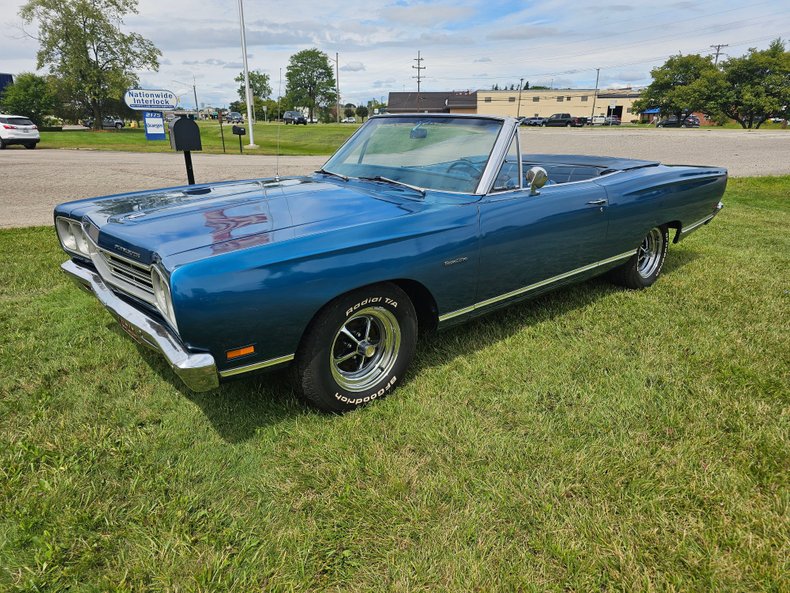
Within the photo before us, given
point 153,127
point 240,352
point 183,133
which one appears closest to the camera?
point 240,352

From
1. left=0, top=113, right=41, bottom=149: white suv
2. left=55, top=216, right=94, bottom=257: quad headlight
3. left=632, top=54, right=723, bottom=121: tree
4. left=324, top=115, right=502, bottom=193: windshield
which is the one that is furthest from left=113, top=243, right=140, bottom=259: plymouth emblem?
left=632, top=54, right=723, bottom=121: tree

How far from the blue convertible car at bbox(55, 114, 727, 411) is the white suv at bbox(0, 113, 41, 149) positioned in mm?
22983

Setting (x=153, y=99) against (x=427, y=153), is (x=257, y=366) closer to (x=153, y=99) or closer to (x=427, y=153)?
(x=427, y=153)

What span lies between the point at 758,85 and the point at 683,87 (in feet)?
24.2

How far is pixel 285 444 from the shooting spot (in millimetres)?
2373

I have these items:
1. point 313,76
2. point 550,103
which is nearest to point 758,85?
point 550,103

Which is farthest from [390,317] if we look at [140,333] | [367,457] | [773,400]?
[773,400]

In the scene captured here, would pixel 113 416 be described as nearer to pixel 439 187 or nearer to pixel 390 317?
pixel 390 317

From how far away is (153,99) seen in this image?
6.82m

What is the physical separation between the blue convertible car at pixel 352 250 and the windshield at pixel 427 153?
1 cm

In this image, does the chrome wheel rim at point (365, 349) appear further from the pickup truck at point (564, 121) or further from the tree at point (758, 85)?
the tree at point (758, 85)

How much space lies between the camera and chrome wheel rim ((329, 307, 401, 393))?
257 centimetres

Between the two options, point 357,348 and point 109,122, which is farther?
point 109,122

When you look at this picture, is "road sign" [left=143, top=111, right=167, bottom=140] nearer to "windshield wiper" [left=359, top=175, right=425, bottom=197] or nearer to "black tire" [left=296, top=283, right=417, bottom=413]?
"windshield wiper" [left=359, top=175, right=425, bottom=197]
